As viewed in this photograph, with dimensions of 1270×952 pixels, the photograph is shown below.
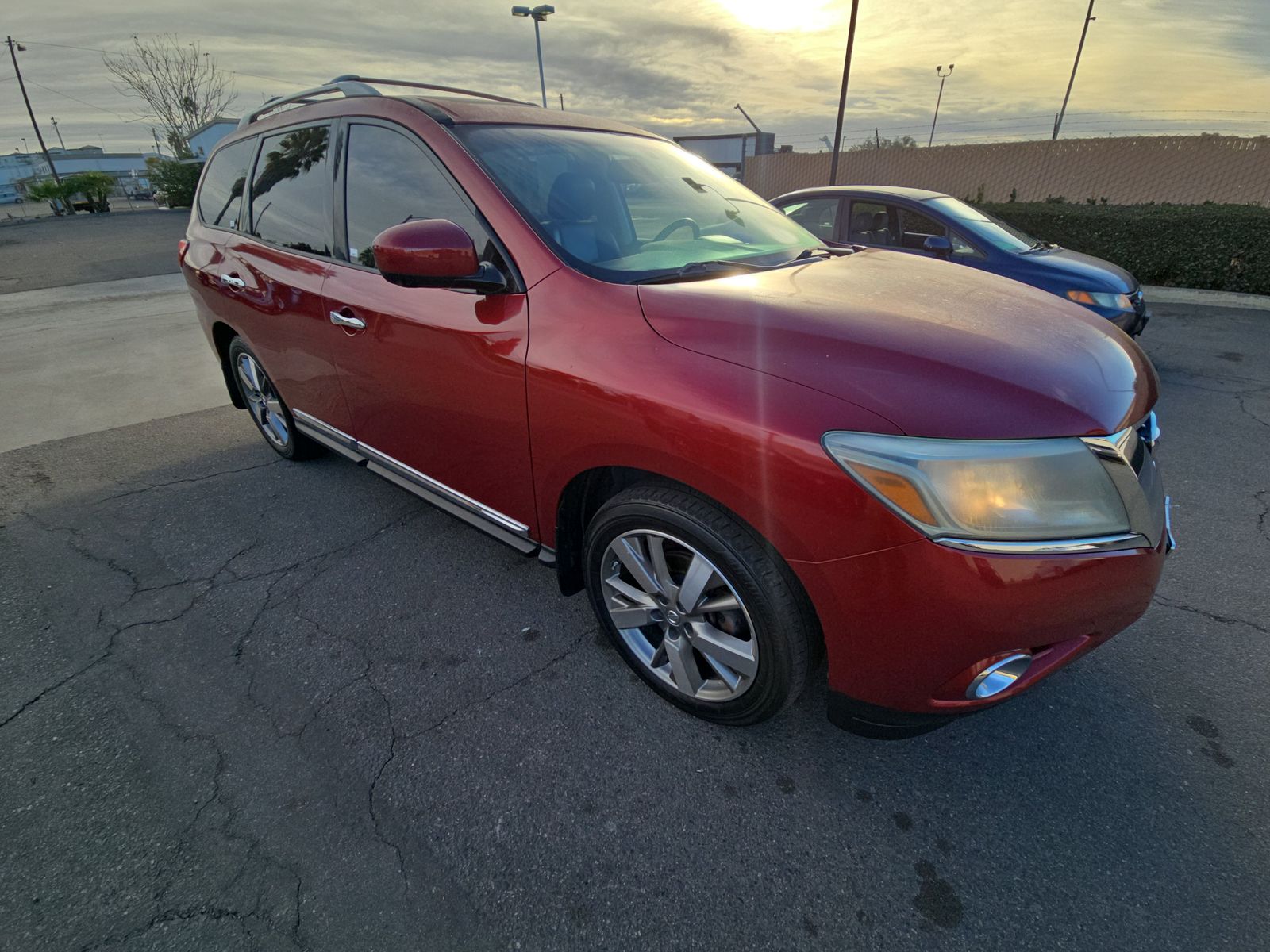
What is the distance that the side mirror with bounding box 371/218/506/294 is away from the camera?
187 centimetres

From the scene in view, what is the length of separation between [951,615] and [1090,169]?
877 inches

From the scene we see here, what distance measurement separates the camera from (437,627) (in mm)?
2518

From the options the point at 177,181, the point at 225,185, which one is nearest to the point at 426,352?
the point at 225,185

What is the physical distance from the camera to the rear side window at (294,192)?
2.74m

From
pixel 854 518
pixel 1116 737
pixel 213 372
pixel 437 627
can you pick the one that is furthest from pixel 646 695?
pixel 213 372

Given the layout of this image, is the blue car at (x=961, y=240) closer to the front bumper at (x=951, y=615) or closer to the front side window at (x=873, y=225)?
the front side window at (x=873, y=225)

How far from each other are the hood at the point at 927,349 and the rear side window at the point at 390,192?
0.81 meters

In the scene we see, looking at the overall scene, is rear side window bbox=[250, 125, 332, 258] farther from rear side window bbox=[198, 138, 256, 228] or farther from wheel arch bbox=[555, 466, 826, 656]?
wheel arch bbox=[555, 466, 826, 656]

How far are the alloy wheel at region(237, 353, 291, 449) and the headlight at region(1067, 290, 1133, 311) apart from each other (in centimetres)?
591

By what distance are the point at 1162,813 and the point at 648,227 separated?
243 cm

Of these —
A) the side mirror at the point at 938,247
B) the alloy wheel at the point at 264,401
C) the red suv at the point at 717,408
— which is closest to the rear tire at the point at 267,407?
the alloy wheel at the point at 264,401

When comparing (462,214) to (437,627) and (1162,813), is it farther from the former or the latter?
(1162,813)

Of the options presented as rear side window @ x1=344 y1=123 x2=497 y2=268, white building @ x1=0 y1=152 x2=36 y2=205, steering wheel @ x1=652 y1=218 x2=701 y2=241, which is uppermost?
rear side window @ x1=344 y1=123 x2=497 y2=268

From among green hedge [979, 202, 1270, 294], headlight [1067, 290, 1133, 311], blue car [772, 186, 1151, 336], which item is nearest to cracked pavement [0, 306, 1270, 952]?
headlight [1067, 290, 1133, 311]
